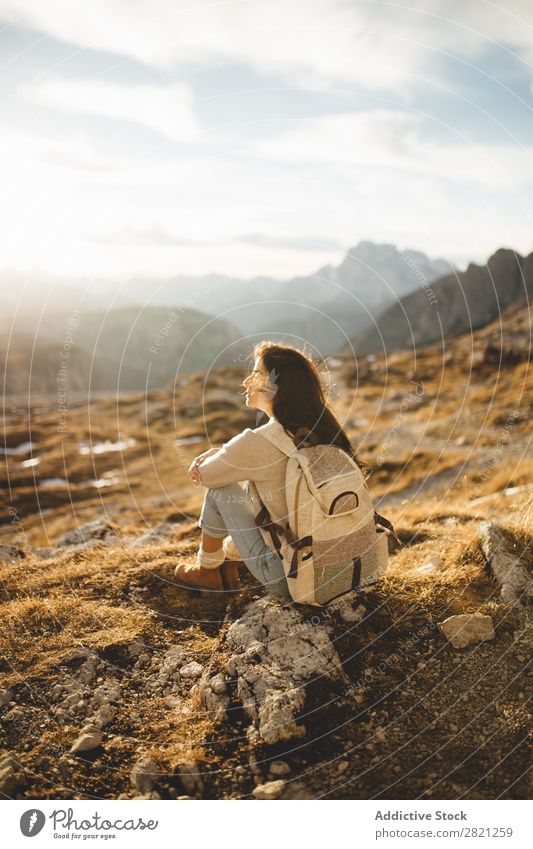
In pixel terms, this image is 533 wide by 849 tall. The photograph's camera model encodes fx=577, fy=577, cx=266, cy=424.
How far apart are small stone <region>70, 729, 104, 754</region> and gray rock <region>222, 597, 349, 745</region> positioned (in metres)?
1.02

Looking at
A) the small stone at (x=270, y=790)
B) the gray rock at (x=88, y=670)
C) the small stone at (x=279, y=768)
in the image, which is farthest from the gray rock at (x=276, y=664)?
the gray rock at (x=88, y=670)

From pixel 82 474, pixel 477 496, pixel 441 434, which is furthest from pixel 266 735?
pixel 82 474

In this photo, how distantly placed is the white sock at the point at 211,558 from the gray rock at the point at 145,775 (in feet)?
6.31

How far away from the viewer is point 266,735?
385cm

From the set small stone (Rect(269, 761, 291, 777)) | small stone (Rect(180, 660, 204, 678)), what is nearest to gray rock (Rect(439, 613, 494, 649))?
small stone (Rect(269, 761, 291, 777))

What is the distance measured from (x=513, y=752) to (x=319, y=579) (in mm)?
1738

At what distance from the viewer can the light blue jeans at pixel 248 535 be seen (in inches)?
193

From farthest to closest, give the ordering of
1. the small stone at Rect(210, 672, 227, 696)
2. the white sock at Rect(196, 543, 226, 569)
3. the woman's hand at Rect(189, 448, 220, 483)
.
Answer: the white sock at Rect(196, 543, 226, 569), the woman's hand at Rect(189, 448, 220, 483), the small stone at Rect(210, 672, 227, 696)

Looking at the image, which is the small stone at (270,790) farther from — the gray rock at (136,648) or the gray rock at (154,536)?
Result: the gray rock at (154,536)

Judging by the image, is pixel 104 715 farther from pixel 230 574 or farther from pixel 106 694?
pixel 230 574

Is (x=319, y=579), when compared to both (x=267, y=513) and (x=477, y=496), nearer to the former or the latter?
(x=267, y=513)

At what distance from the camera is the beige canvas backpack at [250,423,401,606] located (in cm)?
448

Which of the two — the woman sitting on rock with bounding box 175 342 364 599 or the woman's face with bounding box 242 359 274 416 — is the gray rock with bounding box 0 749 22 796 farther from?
the woman's face with bounding box 242 359 274 416
